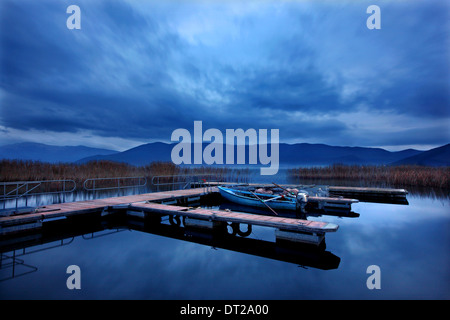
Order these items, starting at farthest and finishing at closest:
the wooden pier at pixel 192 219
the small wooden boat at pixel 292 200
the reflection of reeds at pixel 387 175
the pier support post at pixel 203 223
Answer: the reflection of reeds at pixel 387 175 → the small wooden boat at pixel 292 200 → the pier support post at pixel 203 223 → the wooden pier at pixel 192 219

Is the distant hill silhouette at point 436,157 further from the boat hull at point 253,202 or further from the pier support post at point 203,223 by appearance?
the pier support post at point 203,223

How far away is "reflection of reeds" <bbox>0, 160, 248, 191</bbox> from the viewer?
1619 cm

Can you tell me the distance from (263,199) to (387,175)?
14799 mm

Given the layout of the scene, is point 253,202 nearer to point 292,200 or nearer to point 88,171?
point 292,200

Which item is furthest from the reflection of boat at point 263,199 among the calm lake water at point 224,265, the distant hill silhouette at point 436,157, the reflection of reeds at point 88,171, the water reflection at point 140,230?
the distant hill silhouette at point 436,157

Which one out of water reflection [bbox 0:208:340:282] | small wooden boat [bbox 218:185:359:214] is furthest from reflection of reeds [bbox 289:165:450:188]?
water reflection [bbox 0:208:340:282]

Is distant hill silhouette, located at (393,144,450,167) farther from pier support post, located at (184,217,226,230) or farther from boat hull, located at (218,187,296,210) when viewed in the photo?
pier support post, located at (184,217,226,230)

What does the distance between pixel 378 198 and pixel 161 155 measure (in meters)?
190

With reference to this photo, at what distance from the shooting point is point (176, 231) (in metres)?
9.02

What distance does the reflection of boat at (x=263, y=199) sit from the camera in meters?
11.2

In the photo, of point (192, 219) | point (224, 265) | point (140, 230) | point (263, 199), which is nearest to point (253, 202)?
point (263, 199)

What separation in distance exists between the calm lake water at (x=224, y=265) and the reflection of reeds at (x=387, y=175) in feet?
36.9

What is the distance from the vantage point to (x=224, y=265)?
20.0 ft

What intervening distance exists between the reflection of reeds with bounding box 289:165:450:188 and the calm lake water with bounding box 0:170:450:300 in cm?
1124
